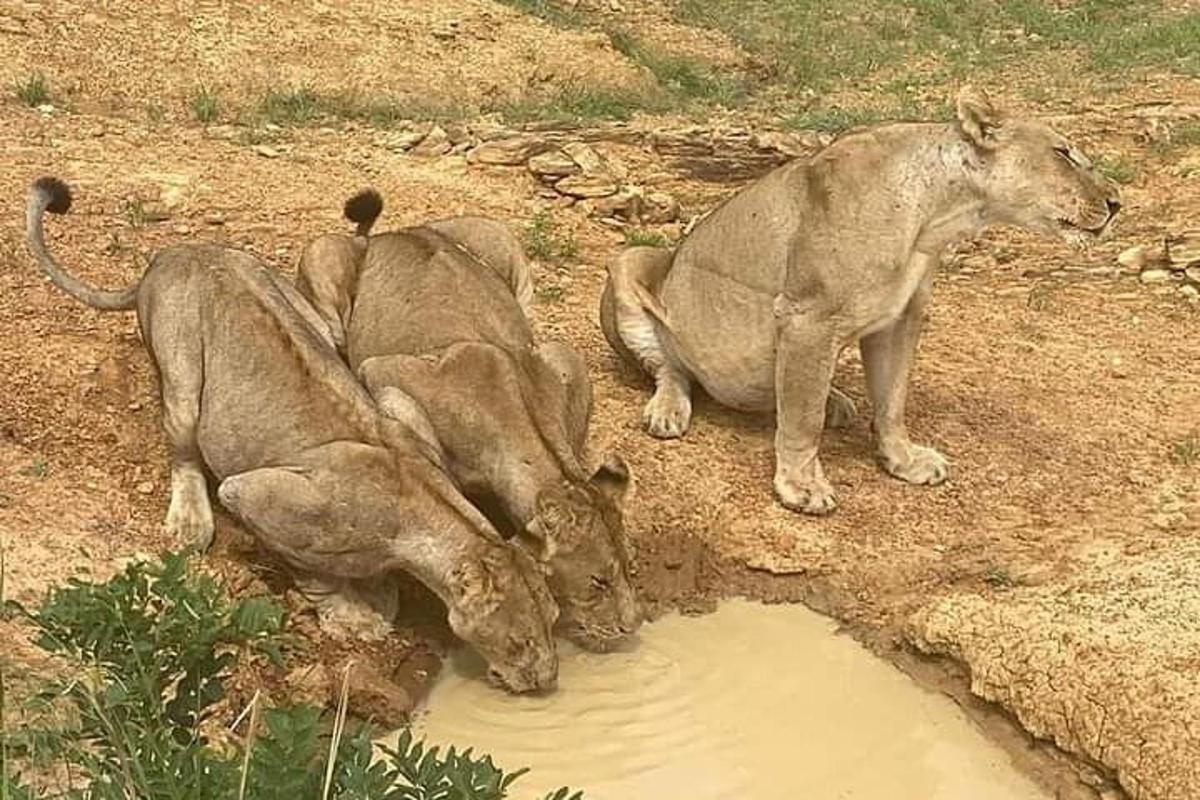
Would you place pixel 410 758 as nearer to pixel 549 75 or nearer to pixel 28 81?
pixel 28 81

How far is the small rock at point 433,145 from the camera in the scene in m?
14.1

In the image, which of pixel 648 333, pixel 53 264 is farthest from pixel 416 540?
pixel 53 264

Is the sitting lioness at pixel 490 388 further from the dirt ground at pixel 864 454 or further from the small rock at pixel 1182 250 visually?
the small rock at pixel 1182 250

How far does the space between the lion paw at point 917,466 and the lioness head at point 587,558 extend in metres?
2.22

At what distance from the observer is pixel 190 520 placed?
743 centimetres

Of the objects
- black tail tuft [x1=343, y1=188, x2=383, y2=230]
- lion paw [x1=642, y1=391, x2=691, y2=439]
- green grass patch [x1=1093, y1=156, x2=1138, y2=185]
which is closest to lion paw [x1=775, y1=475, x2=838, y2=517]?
lion paw [x1=642, y1=391, x2=691, y2=439]

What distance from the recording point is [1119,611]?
23.3 feet

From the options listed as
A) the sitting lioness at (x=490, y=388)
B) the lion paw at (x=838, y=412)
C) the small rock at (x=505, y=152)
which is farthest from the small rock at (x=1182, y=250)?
A: the sitting lioness at (x=490, y=388)

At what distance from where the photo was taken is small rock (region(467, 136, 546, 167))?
13734 millimetres

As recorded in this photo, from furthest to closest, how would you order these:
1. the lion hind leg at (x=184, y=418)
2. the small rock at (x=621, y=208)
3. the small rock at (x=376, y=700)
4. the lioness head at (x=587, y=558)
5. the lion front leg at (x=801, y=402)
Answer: the small rock at (x=621, y=208) → the lion front leg at (x=801, y=402) → the lion hind leg at (x=184, y=418) → the lioness head at (x=587, y=558) → the small rock at (x=376, y=700)

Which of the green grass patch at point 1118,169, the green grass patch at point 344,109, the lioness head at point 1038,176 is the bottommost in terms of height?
the green grass patch at point 344,109

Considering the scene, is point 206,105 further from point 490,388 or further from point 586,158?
point 490,388

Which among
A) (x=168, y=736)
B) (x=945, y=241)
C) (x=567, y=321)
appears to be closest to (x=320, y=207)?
(x=567, y=321)

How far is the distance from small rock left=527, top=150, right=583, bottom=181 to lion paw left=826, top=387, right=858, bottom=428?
486 centimetres
